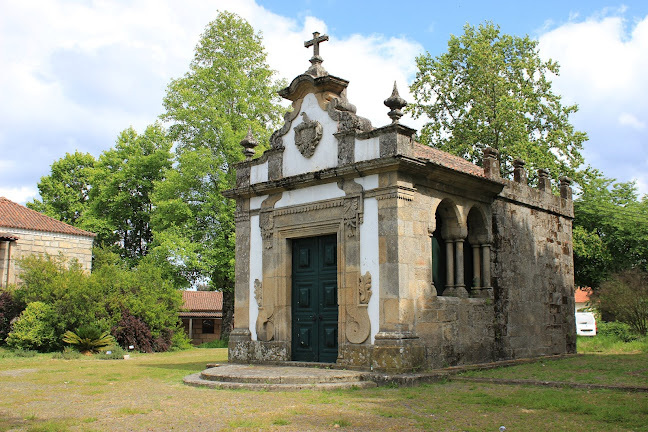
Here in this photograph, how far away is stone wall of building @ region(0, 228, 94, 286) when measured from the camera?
27.1 metres

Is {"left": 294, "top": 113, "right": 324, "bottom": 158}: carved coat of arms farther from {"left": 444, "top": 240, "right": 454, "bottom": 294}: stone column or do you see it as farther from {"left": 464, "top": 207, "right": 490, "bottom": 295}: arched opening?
{"left": 464, "top": 207, "right": 490, "bottom": 295}: arched opening

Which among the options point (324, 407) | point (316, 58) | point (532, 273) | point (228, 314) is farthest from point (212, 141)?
point (324, 407)

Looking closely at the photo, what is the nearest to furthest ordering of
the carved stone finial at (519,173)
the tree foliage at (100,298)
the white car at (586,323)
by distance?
the carved stone finial at (519,173) → the tree foliage at (100,298) → the white car at (586,323)

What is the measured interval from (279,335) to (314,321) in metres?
0.83

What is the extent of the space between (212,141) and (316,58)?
15.0m

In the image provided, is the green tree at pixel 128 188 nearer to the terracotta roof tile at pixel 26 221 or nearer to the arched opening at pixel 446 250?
Result: the terracotta roof tile at pixel 26 221

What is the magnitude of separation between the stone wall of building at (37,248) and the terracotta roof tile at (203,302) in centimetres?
1122

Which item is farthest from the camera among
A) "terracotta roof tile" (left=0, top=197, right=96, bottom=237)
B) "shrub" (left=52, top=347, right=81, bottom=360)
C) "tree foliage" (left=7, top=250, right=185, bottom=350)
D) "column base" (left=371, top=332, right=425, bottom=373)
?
"terracotta roof tile" (left=0, top=197, right=96, bottom=237)

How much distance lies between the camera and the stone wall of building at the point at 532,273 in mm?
14133

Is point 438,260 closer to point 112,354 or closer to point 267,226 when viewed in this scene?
point 267,226

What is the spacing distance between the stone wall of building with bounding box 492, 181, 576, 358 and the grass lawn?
2575 mm

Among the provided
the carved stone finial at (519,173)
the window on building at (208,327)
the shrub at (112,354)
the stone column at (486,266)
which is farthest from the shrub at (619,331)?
the window on building at (208,327)

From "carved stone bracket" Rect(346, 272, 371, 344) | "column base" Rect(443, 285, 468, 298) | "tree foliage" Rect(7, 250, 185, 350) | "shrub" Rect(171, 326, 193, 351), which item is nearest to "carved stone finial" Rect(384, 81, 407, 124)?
"carved stone bracket" Rect(346, 272, 371, 344)

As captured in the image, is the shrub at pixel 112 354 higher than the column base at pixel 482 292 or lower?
lower
